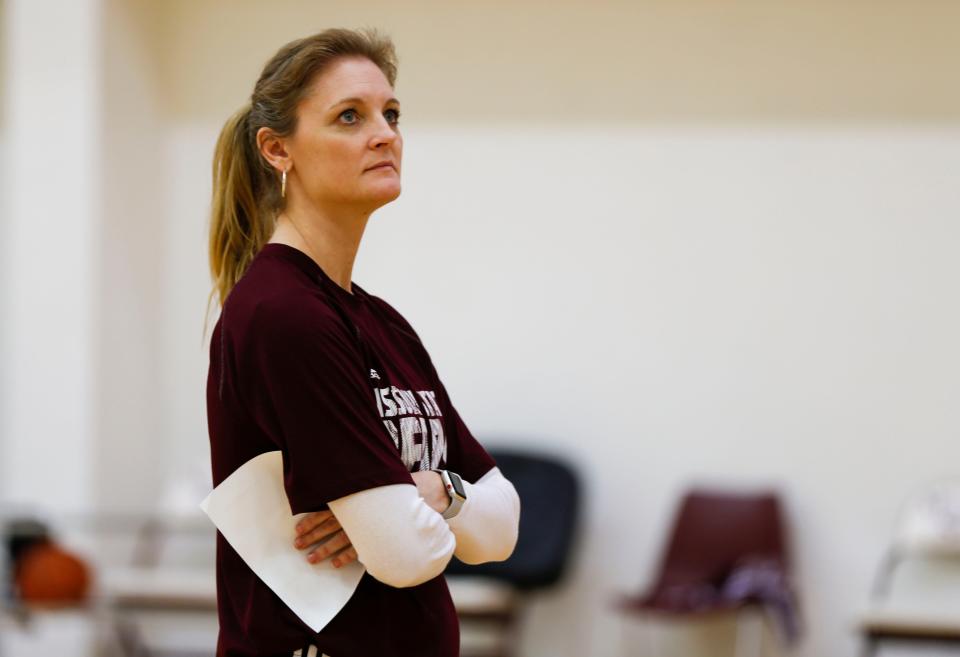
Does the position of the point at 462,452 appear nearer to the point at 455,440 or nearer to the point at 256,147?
the point at 455,440

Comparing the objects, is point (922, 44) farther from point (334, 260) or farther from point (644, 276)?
point (334, 260)

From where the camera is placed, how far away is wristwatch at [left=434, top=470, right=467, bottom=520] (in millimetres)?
1676

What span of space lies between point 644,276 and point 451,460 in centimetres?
391

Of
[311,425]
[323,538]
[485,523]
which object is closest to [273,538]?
[323,538]

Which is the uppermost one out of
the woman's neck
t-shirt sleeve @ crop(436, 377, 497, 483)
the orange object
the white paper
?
the woman's neck

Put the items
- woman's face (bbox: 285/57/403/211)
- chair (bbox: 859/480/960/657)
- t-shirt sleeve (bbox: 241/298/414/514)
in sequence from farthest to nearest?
chair (bbox: 859/480/960/657) → woman's face (bbox: 285/57/403/211) → t-shirt sleeve (bbox: 241/298/414/514)

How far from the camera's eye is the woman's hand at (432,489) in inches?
64.6

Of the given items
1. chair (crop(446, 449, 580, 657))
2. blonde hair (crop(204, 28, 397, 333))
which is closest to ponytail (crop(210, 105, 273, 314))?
blonde hair (crop(204, 28, 397, 333))

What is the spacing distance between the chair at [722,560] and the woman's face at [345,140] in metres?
3.50

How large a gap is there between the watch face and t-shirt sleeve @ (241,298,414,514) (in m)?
0.19

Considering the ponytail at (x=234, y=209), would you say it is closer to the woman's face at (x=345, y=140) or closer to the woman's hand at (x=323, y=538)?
the woman's face at (x=345, y=140)

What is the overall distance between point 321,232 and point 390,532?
393mm

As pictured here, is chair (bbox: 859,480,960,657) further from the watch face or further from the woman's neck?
the woman's neck

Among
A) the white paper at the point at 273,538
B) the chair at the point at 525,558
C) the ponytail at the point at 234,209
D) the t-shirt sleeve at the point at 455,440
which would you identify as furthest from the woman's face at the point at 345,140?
the chair at the point at 525,558
